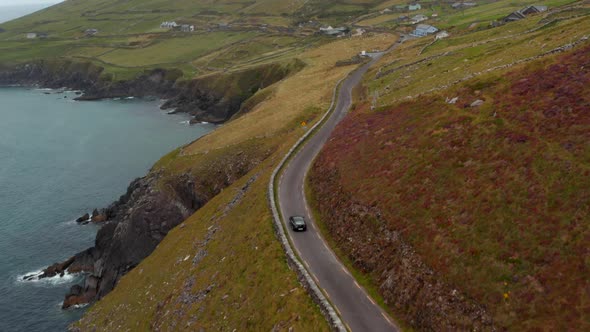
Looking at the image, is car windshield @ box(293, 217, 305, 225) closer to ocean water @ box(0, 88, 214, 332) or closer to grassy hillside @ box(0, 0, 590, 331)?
grassy hillside @ box(0, 0, 590, 331)

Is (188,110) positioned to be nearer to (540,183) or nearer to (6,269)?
(6,269)

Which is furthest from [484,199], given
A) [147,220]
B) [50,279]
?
[50,279]

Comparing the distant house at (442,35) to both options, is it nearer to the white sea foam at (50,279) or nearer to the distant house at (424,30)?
the distant house at (424,30)

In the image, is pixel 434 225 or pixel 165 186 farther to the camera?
pixel 165 186

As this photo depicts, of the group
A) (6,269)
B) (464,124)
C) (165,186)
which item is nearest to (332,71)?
(165,186)

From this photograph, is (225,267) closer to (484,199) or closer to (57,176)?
(484,199)

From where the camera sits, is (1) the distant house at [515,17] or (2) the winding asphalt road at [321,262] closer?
(2) the winding asphalt road at [321,262]

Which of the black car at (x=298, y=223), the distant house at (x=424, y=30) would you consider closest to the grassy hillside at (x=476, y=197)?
the black car at (x=298, y=223)
